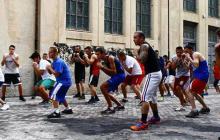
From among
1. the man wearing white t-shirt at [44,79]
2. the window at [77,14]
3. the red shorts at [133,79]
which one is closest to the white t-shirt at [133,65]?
the red shorts at [133,79]

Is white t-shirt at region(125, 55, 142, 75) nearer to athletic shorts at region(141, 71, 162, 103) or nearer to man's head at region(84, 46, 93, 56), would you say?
man's head at region(84, 46, 93, 56)

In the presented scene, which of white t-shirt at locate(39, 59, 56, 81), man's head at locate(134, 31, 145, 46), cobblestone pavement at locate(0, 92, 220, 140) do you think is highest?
man's head at locate(134, 31, 145, 46)

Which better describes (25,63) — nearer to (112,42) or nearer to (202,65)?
(112,42)

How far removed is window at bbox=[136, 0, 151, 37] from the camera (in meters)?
21.3

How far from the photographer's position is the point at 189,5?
24.9 metres

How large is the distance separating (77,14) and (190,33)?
8.74 m

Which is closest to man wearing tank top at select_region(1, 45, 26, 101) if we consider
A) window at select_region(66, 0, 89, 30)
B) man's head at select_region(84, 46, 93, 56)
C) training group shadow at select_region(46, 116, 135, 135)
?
man's head at select_region(84, 46, 93, 56)

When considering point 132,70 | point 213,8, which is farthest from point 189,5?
point 132,70

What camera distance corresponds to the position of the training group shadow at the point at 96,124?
7.94 metres

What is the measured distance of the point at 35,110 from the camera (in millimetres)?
11227

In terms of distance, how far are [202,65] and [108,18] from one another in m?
9.96

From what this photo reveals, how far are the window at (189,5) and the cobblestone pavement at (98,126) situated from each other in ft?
46.8

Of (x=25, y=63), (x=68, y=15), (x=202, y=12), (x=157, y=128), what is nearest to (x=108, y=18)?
(x=68, y=15)

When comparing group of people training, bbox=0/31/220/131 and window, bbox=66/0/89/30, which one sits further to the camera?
window, bbox=66/0/89/30
